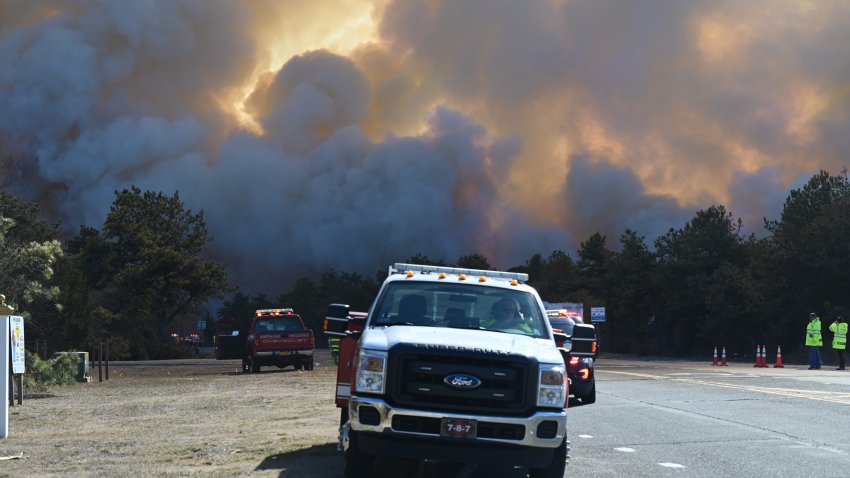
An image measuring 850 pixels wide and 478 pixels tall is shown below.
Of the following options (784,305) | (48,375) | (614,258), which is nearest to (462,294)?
(48,375)

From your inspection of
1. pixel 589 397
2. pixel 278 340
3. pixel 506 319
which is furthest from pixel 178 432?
pixel 278 340

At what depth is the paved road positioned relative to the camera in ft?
36.3

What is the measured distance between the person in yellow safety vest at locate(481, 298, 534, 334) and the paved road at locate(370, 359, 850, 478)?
1589 millimetres

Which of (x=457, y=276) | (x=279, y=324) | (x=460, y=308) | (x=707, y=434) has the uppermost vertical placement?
(x=457, y=276)

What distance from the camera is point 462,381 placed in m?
9.07

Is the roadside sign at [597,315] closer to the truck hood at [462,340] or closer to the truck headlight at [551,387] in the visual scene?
the truck hood at [462,340]

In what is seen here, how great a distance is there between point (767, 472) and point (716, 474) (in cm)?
53

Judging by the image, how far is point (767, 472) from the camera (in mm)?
10594

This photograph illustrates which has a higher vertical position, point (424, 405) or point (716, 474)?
point (424, 405)

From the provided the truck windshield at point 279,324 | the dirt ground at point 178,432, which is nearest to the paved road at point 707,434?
the dirt ground at point 178,432

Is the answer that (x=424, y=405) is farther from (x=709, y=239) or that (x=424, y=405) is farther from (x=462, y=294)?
(x=709, y=239)

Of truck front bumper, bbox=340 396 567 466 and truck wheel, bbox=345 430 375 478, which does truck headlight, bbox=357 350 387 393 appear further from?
truck wheel, bbox=345 430 375 478

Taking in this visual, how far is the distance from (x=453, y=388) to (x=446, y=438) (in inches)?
16.7

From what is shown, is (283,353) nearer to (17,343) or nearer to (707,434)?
(17,343)
